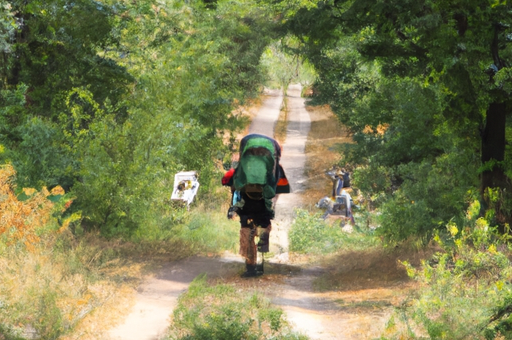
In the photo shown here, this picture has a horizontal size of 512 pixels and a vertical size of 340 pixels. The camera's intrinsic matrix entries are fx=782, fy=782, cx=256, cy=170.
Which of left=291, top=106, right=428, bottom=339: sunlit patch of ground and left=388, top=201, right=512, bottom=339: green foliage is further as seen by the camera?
left=291, top=106, right=428, bottom=339: sunlit patch of ground

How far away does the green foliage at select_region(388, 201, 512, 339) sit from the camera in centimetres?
749

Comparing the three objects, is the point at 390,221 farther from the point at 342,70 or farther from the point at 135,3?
the point at 342,70

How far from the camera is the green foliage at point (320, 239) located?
60.5 ft

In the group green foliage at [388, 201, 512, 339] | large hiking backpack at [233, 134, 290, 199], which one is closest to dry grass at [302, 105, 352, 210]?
large hiking backpack at [233, 134, 290, 199]

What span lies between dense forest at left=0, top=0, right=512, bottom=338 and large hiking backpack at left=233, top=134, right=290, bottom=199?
2220 millimetres

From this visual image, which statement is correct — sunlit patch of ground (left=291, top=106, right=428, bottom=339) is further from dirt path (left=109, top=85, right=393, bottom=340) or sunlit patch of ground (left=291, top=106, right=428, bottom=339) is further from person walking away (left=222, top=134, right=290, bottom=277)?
person walking away (left=222, top=134, right=290, bottom=277)

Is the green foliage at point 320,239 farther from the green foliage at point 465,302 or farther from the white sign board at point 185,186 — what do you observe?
the green foliage at point 465,302

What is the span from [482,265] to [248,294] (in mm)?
3226

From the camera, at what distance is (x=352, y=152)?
85.5ft

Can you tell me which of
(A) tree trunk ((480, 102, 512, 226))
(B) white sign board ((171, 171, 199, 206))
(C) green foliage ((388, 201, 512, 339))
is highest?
(A) tree trunk ((480, 102, 512, 226))

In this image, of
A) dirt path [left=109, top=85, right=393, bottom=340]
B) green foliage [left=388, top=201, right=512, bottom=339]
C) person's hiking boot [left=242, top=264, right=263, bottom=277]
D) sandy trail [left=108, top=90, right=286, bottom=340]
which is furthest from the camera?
person's hiking boot [left=242, top=264, right=263, bottom=277]

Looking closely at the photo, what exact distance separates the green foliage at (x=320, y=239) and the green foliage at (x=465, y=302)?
8711 millimetres

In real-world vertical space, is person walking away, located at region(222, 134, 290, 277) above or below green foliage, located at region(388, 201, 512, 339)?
above

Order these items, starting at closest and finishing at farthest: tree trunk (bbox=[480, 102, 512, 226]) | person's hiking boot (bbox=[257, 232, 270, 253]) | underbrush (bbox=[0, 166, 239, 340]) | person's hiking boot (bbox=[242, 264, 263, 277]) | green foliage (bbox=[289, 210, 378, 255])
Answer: underbrush (bbox=[0, 166, 239, 340]) < tree trunk (bbox=[480, 102, 512, 226]) < person's hiking boot (bbox=[242, 264, 263, 277]) < person's hiking boot (bbox=[257, 232, 270, 253]) < green foliage (bbox=[289, 210, 378, 255])
